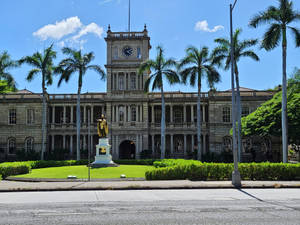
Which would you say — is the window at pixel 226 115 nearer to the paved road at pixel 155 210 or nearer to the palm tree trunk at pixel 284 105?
the palm tree trunk at pixel 284 105

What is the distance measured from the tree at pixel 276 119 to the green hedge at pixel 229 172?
1105 cm

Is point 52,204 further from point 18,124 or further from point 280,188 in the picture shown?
point 18,124

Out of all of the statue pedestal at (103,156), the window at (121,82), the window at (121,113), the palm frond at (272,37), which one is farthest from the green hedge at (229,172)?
the window at (121,82)

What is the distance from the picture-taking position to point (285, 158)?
963 inches

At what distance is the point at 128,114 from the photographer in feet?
152

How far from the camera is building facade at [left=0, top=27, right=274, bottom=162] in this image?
4562 centimetres

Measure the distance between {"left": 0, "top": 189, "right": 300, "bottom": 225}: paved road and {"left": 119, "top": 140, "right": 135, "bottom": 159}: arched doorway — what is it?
35.6 meters

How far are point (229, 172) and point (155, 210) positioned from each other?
11.2 meters

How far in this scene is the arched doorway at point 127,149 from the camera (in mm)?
49188

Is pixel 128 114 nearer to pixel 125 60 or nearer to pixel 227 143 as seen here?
pixel 125 60

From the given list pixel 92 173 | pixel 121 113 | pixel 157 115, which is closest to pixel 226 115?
pixel 157 115

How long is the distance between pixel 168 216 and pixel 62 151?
126ft

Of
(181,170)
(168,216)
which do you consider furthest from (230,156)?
(168,216)

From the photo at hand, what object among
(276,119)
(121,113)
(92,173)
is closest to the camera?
(92,173)
